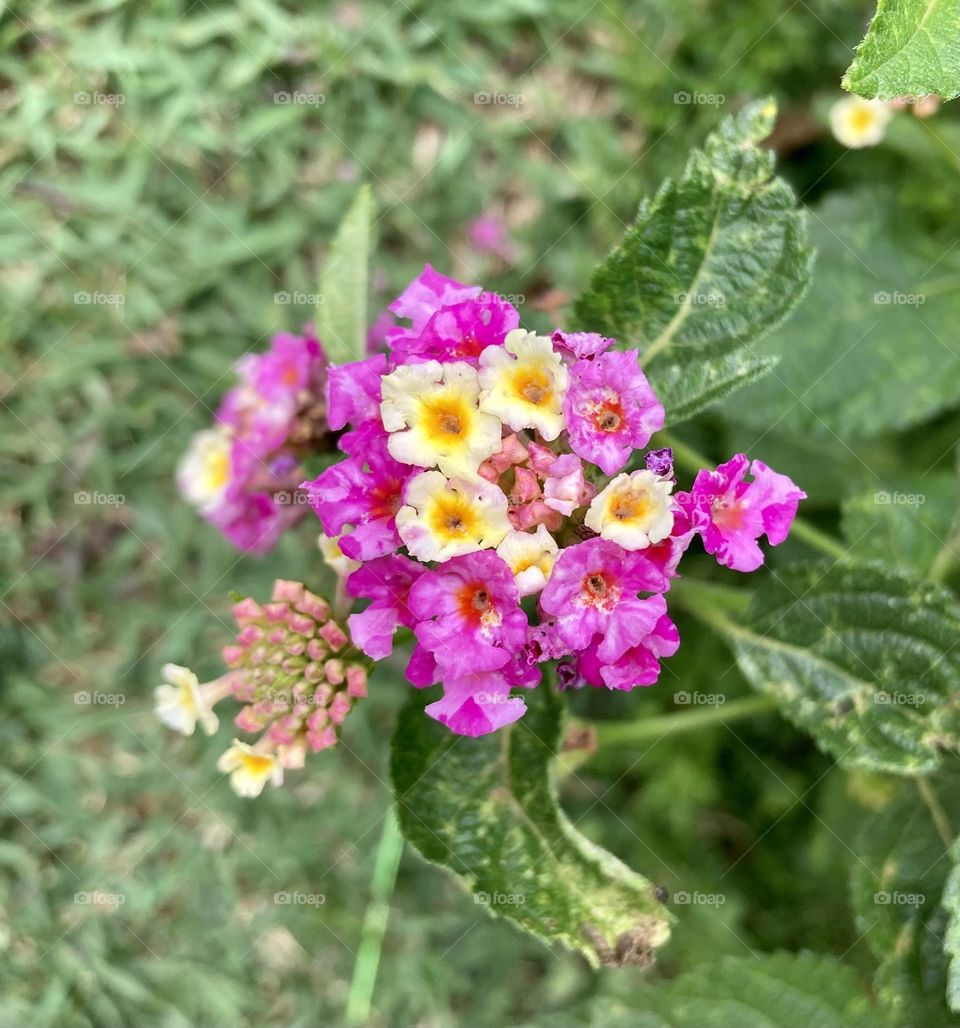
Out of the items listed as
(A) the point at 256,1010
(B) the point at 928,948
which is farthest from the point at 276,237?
(B) the point at 928,948

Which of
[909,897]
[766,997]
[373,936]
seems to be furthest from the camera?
[373,936]

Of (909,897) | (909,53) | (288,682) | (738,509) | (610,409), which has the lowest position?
(909,897)

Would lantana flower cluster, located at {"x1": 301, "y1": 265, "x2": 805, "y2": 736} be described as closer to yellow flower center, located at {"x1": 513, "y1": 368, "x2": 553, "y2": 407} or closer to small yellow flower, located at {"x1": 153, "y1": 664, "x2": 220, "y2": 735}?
yellow flower center, located at {"x1": 513, "y1": 368, "x2": 553, "y2": 407}

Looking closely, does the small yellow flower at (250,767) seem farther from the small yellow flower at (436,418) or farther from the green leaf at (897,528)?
the green leaf at (897,528)

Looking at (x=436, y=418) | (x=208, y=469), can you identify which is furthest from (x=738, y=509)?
(x=208, y=469)

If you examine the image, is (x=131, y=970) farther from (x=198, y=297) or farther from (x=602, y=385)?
(x=602, y=385)

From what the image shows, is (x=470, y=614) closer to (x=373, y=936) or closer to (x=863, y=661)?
(x=863, y=661)
